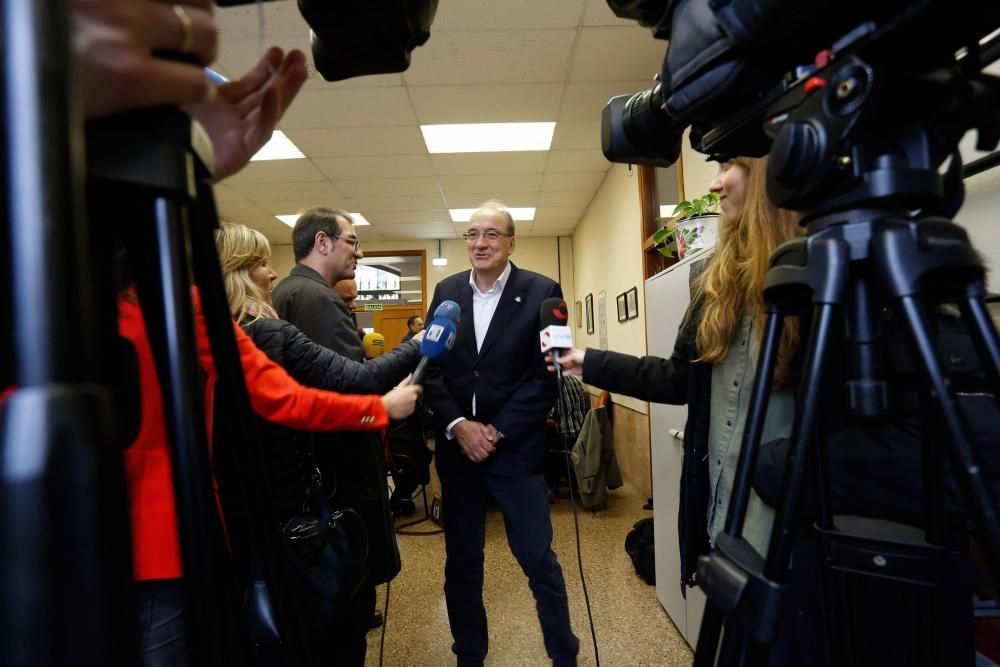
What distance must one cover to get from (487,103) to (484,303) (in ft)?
6.57

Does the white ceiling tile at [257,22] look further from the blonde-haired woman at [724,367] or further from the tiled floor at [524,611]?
the tiled floor at [524,611]

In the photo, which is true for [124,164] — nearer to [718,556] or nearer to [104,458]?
[104,458]

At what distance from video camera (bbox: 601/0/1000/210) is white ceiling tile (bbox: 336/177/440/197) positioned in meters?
4.37

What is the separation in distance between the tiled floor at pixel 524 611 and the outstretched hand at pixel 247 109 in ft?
6.13

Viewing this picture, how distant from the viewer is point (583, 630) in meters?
1.98

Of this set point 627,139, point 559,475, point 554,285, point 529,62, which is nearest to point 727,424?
point 627,139

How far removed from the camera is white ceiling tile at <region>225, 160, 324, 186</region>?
167 inches

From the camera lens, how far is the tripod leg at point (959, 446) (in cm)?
42

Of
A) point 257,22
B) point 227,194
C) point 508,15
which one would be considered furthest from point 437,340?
point 227,194

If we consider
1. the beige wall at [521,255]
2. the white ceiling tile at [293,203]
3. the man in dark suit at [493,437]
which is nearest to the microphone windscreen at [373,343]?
the man in dark suit at [493,437]

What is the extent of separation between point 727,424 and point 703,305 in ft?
0.86

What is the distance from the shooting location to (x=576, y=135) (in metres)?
3.88

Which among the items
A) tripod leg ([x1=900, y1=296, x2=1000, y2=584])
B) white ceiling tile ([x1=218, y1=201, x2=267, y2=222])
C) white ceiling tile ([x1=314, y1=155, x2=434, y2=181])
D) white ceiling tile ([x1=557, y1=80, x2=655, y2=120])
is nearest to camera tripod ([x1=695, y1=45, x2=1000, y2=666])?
tripod leg ([x1=900, y1=296, x2=1000, y2=584])

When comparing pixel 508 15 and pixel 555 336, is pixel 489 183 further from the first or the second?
pixel 555 336
